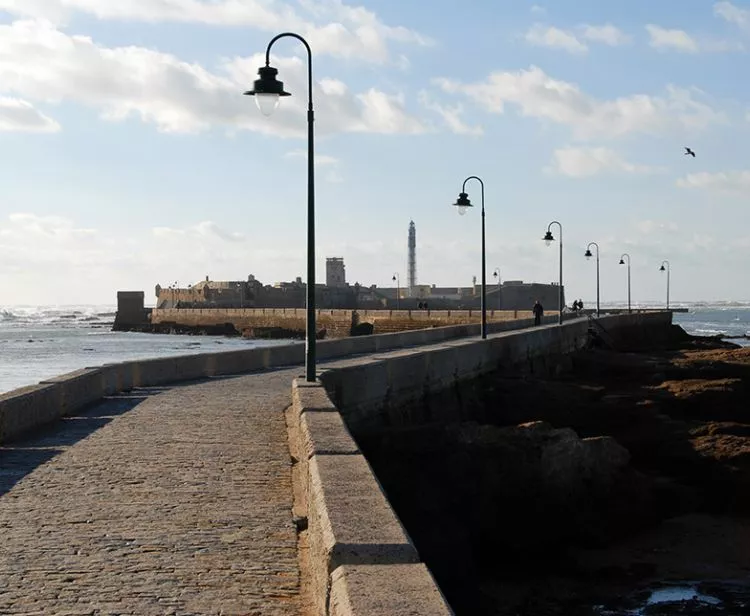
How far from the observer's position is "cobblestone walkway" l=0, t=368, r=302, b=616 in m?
6.59

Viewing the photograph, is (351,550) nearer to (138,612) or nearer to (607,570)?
(138,612)

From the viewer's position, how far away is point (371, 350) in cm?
3033

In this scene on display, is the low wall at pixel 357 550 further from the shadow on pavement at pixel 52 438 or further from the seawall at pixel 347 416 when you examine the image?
the shadow on pavement at pixel 52 438

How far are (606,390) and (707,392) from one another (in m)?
3.11

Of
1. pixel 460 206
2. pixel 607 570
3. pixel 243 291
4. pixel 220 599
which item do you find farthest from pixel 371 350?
pixel 243 291

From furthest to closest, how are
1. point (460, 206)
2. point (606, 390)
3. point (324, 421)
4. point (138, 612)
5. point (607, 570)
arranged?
point (460, 206) → point (606, 390) → point (607, 570) → point (324, 421) → point (138, 612)

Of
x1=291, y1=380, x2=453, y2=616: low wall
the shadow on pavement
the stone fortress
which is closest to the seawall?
x1=291, y1=380, x2=453, y2=616: low wall

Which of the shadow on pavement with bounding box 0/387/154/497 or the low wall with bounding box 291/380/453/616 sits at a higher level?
the low wall with bounding box 291/380/453/616

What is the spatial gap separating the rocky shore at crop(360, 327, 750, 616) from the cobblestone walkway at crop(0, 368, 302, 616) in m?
2.74

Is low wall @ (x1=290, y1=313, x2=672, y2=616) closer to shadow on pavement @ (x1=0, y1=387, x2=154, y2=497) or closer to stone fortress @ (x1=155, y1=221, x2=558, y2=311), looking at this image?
shadow on pavement @ (x1=0, y1=387, x2=154, y2=497)

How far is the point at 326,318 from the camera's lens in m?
94.9

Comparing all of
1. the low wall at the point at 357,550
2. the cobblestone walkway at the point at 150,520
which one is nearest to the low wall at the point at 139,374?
the cobblestone walkway at the point at 150,520

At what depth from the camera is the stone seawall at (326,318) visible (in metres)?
82.9

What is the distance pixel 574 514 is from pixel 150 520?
969cm
